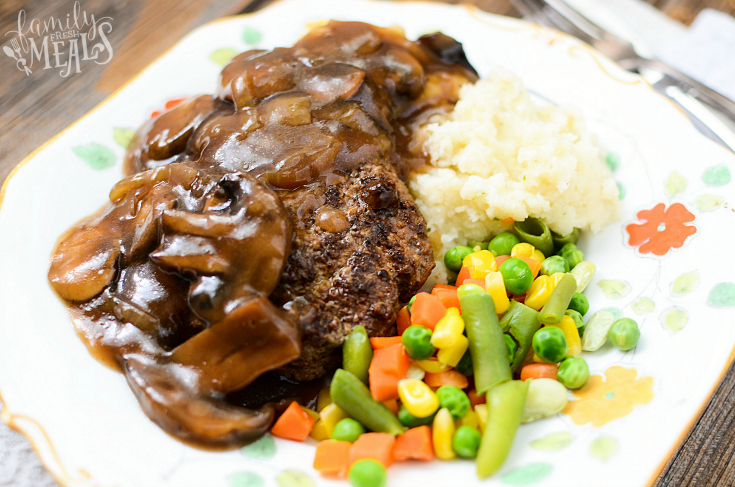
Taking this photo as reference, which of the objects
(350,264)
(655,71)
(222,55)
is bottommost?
(350,264)

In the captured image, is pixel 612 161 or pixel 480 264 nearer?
pixel 480 264

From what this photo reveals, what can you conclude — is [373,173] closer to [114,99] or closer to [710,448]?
[114,99]

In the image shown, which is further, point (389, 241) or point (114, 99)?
point (114, 99)

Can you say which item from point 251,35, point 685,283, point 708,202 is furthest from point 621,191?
point 251,35

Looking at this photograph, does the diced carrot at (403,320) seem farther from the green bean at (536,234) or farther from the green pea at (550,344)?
the green bean at (536,234)

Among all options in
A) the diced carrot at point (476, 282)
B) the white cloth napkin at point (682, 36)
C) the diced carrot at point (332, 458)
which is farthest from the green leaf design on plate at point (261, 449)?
the white cloth napkin at point (682, 36)

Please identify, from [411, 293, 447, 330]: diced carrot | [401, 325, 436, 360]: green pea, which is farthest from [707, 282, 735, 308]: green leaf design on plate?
[401, 325, 436, 360]: green pea

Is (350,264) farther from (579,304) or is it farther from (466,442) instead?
(579,304)

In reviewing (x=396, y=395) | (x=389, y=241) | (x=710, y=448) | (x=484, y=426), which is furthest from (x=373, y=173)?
(x=710, y=448)
